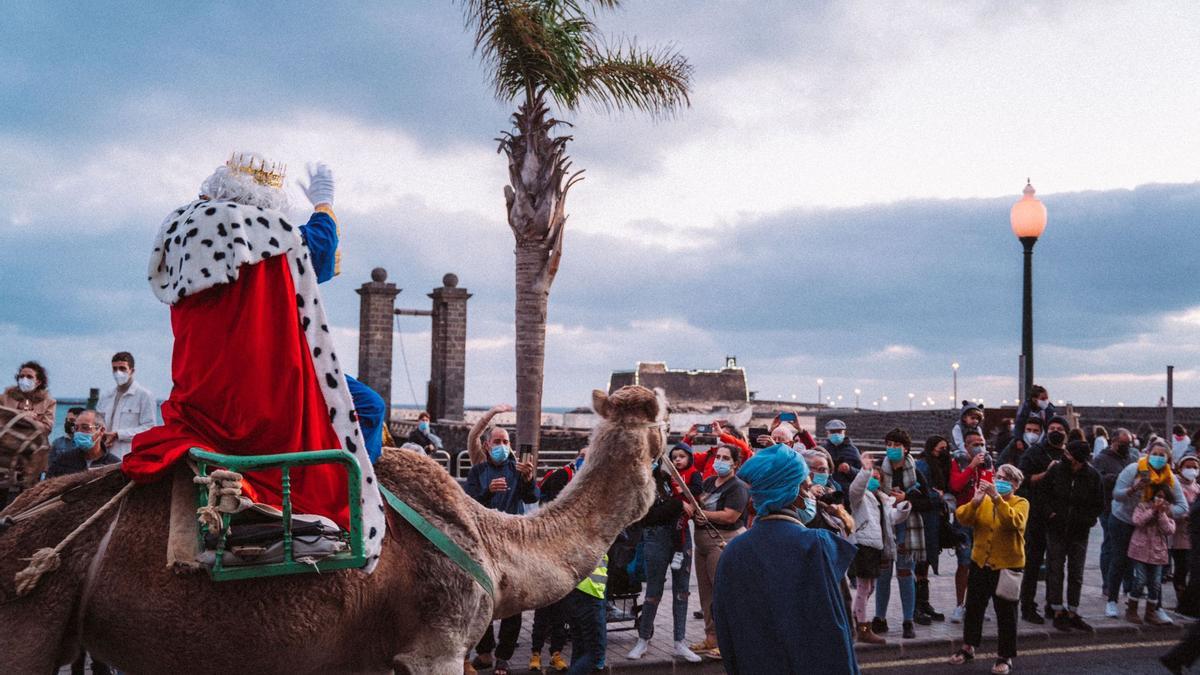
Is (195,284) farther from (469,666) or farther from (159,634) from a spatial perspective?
(469,666)

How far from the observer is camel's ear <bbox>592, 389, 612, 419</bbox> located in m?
4.98

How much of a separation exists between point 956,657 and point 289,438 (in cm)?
818

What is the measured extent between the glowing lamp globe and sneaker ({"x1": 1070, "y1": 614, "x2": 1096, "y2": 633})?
17.0 feet

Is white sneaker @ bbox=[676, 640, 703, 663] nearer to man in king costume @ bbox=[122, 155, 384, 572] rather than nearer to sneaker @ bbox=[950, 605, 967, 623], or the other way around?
sneaker @ bbox=[950, 605, 967, 623]

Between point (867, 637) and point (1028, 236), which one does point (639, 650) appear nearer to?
point (867, 637)

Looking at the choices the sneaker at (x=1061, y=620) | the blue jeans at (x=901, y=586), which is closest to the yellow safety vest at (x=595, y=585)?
the blue jeans at (x=901, y=586)

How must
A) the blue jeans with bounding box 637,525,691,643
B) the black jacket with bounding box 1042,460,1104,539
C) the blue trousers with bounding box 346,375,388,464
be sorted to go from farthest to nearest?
1. the black jacket with bounding box 1042,460,1104,539
2. the blue jeans with bounding box 637,525,691,643
3. the blue trousers with bounding box 346,375,388,464

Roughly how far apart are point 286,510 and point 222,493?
0.23 meters

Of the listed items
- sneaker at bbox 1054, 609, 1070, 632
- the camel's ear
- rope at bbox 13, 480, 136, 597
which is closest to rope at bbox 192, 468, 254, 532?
rope at bbox 13, 480, 136, 597

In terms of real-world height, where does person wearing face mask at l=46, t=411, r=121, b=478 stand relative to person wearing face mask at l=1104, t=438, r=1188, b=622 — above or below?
above

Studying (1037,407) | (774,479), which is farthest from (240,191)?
(1037,407)

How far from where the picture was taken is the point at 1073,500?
39.5ft

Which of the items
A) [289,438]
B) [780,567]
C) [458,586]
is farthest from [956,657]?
[289,438]

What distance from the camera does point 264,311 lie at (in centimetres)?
386
